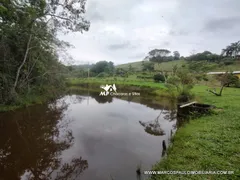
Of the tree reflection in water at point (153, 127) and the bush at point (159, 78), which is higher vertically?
the bush at point (159, 78)

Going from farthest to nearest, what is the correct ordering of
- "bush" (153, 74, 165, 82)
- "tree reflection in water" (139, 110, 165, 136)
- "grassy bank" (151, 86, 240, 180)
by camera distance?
"bush" (153, 74, 165, 82)
"tree reflection in water" (139, 110, 165, 136)
"grassy bank" (151, 86, 240, 180)

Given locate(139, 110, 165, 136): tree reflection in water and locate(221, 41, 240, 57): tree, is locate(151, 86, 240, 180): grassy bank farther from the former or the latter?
locate(221, 41, 240, 57): tree

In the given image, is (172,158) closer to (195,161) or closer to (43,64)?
(195,161)

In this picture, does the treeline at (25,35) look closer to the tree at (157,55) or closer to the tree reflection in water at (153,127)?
the tree reflection in water at (153,127)

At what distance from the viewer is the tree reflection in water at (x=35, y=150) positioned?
4082 mm

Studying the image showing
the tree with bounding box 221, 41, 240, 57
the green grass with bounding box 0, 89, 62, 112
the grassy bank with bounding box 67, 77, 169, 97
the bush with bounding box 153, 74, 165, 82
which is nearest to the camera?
the green grass with bounding box 0, 89, 62, 112

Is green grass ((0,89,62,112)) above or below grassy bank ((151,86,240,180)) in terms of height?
above

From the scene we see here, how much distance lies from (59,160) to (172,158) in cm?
353

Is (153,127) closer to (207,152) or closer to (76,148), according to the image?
(207,152)

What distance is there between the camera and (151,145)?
572 centimetres

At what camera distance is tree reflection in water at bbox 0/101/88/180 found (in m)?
4.08

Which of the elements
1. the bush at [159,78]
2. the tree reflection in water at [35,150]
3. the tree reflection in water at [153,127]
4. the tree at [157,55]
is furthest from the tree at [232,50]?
the tree reflection in water at [35,150]

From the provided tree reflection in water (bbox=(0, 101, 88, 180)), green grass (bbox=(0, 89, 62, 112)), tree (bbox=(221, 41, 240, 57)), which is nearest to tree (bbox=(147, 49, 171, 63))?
tree (bbox=(221, 41, 240, 57))

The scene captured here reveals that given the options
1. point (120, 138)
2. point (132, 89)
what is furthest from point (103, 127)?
point (132, 89)
